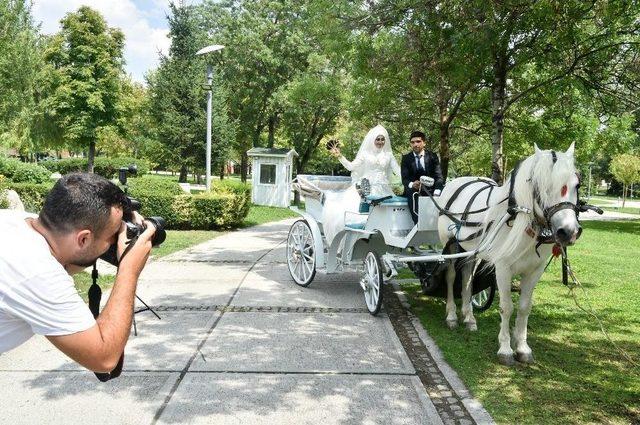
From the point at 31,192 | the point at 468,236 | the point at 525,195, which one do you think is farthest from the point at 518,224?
the point at 31,192

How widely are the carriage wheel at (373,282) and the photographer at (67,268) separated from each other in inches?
187

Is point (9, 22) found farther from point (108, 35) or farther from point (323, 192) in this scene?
point (323, 192)

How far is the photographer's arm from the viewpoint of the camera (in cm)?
186

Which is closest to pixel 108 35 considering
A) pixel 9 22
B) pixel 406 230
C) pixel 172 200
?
pixel 9 22

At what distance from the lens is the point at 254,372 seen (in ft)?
15.8

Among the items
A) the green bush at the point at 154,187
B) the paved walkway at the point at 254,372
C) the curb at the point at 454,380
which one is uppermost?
the green bush at the point at 154,187

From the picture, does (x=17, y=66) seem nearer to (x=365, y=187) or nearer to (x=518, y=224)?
(x=365, y=187)

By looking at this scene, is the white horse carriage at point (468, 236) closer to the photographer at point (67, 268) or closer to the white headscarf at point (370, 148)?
the white headscarf at point (370, 148)

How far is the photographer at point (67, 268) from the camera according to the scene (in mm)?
1773

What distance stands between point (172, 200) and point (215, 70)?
15.7 metres

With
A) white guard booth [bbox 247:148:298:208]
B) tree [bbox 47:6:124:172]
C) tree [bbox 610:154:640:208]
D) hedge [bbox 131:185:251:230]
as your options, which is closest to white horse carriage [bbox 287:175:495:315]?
hedge [bbox 131:185:251:230]

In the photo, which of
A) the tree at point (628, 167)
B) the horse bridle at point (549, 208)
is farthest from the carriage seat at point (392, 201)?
the tree at point (628, 167)

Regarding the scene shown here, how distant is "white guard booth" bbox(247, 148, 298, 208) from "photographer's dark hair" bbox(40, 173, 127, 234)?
2454 cm

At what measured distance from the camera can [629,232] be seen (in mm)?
21656
